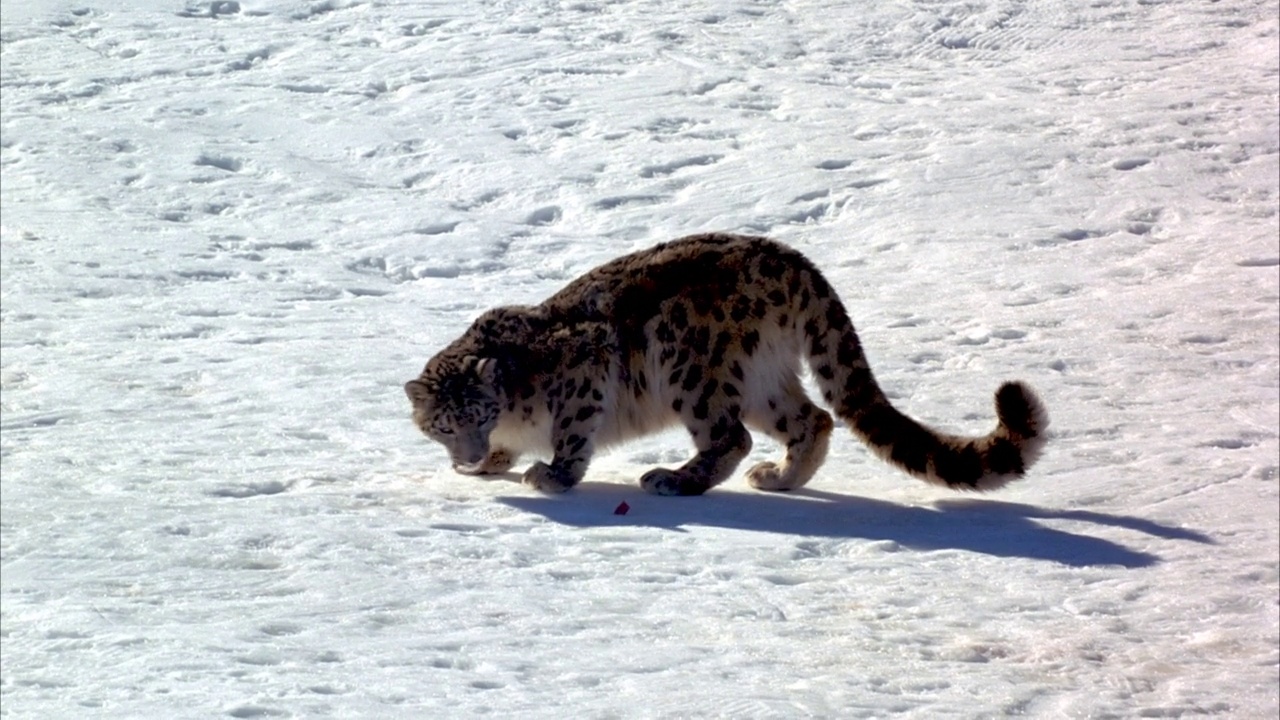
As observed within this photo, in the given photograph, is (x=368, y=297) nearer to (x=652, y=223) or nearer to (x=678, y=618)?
(x=652, y=223)

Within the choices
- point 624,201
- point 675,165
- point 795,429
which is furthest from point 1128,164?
point 795,429

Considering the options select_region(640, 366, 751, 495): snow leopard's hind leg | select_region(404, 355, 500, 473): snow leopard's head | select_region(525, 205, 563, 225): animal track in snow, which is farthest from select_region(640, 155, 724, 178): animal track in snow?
select_region(640, 366, 751, 495): snow leopard's hind leg

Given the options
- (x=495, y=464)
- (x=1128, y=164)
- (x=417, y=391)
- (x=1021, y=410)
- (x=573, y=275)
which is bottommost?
(x=495, y=464)

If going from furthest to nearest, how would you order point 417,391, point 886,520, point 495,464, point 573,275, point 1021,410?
point 573,275 < point 495,464 < point 417,391 < point 886,520 < point 1021,410

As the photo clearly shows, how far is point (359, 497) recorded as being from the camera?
8.73 meters

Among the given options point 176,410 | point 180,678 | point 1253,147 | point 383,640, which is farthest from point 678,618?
point 1253,147

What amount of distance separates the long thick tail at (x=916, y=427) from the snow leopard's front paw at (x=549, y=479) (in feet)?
3.86

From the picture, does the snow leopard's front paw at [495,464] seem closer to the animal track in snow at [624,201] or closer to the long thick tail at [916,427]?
the long thick tail at [916,427]

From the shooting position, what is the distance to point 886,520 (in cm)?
830

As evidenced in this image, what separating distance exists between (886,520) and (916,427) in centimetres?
45

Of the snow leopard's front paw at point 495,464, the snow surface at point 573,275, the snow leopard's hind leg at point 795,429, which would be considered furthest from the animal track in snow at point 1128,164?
the snow leopard's front paw at point 495,464

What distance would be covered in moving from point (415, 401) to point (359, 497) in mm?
518

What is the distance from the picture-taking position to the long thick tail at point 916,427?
818 centimetres

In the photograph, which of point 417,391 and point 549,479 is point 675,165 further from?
point 549,479
